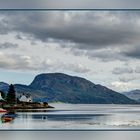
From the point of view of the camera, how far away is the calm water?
351 cm

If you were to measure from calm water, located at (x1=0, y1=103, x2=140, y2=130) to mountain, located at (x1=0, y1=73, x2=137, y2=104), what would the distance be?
2.3 inches

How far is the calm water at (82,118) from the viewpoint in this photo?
351cm

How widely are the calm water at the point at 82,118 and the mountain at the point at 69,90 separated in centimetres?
6

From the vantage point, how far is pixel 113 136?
3.49 meters

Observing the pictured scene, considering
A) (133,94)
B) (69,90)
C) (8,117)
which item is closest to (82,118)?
(69,90)

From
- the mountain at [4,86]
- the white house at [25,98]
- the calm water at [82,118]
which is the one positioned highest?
the mountain at [4,86]

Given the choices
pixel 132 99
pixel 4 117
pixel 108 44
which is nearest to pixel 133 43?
pixel 108 44

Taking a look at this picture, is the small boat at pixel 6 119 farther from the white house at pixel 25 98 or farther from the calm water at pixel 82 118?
the white house at pixel 25 98

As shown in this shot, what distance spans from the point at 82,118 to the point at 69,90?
274 millimetres

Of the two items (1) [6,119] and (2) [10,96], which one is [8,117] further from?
(2) [10,96]

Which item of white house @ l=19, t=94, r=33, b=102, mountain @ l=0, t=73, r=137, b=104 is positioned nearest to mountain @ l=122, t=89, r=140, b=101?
mountain @ l=0, t=73, r=137, b=104

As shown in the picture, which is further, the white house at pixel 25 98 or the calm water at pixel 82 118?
the white house at pixel 25 98

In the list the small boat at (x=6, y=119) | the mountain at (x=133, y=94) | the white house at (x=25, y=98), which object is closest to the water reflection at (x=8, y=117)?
the small boat at (x=6, y=119)

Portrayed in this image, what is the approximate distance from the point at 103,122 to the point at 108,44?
2.21 feet
